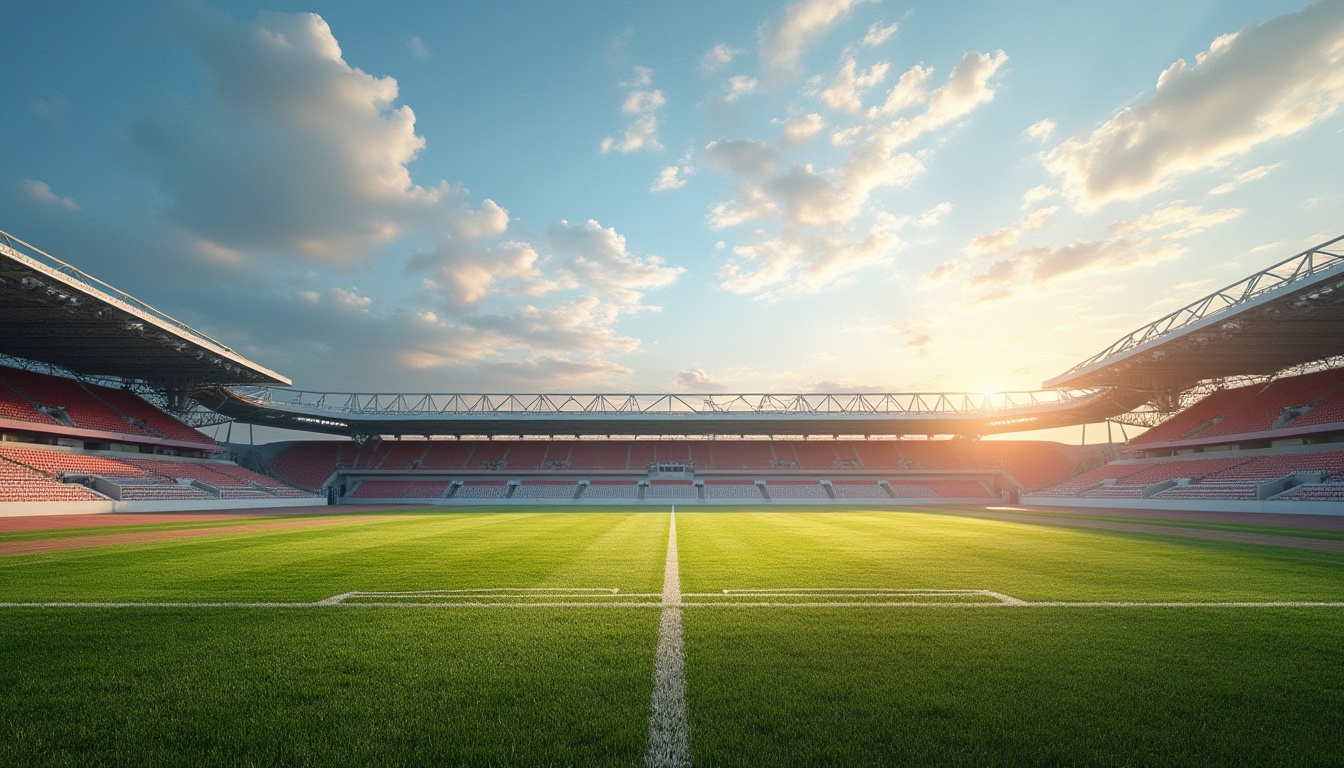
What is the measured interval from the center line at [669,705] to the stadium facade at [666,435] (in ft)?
94.6

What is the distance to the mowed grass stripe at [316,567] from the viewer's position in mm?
7543

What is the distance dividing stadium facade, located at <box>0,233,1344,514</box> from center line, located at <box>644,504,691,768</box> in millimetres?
28820

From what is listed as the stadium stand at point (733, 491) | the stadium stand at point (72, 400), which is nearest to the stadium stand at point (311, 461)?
the stadium stand at point (72, 400)

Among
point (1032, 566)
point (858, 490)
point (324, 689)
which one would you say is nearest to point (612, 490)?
point (858, 490)

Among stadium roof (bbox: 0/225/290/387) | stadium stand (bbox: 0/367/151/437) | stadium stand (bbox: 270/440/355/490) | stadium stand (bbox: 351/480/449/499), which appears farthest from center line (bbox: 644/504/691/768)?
stadium stand (bbox: 270/440/355/490)

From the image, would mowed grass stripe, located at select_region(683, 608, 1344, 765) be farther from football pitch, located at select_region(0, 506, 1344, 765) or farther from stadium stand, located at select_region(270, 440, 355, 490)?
stadium stand, located at select_region(270, 440, 355, 490)

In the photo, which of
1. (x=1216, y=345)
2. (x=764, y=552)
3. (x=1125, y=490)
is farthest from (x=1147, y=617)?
(x=1125, y=490)

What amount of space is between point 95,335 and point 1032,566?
1686 inches

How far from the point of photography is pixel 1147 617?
19.0 feet

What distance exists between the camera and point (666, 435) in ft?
185

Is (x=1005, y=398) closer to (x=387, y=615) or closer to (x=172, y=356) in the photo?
(x=387, y=615)

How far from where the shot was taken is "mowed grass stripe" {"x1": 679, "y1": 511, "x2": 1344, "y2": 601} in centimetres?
741

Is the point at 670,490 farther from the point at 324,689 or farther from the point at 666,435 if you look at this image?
the point at 324,689

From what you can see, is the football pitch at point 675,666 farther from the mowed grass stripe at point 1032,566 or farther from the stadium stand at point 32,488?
the stadium stand at point 32,488
